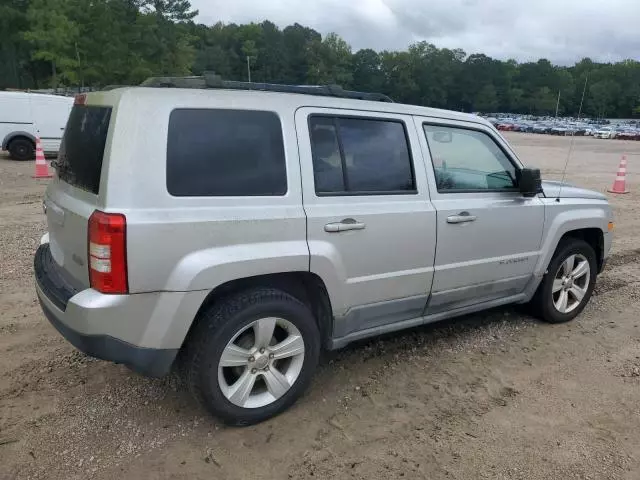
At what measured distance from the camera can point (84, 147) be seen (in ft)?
9.48

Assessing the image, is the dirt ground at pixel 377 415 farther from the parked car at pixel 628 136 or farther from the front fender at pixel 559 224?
the parked car at pixel 628 136

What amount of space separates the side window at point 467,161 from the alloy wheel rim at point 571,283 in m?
1.07

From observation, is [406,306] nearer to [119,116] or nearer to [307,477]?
[307,477]

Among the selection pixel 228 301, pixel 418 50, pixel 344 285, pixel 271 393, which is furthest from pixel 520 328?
pixel 418 50

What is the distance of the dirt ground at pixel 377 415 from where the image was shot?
2.74 m

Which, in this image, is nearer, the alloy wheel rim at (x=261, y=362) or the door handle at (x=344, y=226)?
the alloy wheel rim at (x=261, y=362)

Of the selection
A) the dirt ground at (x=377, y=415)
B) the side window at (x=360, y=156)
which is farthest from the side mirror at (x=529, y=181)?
the dirt ground at (x=377, y=415)

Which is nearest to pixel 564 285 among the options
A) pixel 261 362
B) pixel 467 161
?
pixel 467 161

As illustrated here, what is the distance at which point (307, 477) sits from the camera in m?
2.65

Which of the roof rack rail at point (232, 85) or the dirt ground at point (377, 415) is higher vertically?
the roof rack rail at point (232, 85)

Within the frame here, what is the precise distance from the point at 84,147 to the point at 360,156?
1592mm

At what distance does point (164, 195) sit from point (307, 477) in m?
1.57

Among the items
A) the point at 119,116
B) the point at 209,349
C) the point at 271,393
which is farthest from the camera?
the point at 271,393

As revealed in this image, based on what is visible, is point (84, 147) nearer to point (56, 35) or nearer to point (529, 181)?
point (529, 181)
